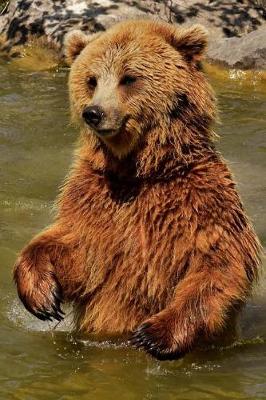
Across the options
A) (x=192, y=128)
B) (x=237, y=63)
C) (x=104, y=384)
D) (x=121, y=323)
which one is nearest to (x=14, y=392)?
(x=104, y=384)

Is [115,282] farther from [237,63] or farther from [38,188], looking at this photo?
[237,63]

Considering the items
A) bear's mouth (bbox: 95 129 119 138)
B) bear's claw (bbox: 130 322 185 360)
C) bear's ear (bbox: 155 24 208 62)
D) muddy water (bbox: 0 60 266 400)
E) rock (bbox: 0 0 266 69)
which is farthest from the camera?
rock (bbox: 0 0 266 69)

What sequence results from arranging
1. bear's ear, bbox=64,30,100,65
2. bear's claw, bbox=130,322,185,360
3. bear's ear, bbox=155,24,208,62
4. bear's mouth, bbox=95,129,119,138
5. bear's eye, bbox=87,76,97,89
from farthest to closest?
bear's ear, bbox=64,30,100,65 → bear's ear, bbox=155,24,208,62 → bear's eye, bbox=87,76,97,89 → bear's mouth, bbox=95,129,119,138 → bear's claw, bbox=130,322,185,360

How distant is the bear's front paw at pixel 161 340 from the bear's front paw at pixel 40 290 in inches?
25.4

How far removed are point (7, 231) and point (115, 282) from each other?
2753mm

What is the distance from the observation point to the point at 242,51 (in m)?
14.4

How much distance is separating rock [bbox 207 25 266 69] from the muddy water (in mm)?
2570

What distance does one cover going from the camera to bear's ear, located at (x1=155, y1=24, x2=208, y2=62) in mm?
5934

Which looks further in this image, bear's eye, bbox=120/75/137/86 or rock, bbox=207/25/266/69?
rock, bbox=207/25/266/69

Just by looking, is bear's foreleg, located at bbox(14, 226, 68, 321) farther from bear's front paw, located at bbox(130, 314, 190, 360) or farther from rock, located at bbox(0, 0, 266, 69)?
rock, located at bbox(0, 0, 266, 69)

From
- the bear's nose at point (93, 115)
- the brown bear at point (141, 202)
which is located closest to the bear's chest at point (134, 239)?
the brown bear at point (141, 202)

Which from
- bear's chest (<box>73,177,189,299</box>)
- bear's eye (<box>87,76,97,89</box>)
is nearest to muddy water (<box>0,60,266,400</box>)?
bear's chest (<box>73,177,189,299</box>)

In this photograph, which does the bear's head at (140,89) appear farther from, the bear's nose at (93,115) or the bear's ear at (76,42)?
the bear's ear at (76,42)

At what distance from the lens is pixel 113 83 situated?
5715 millimetres
